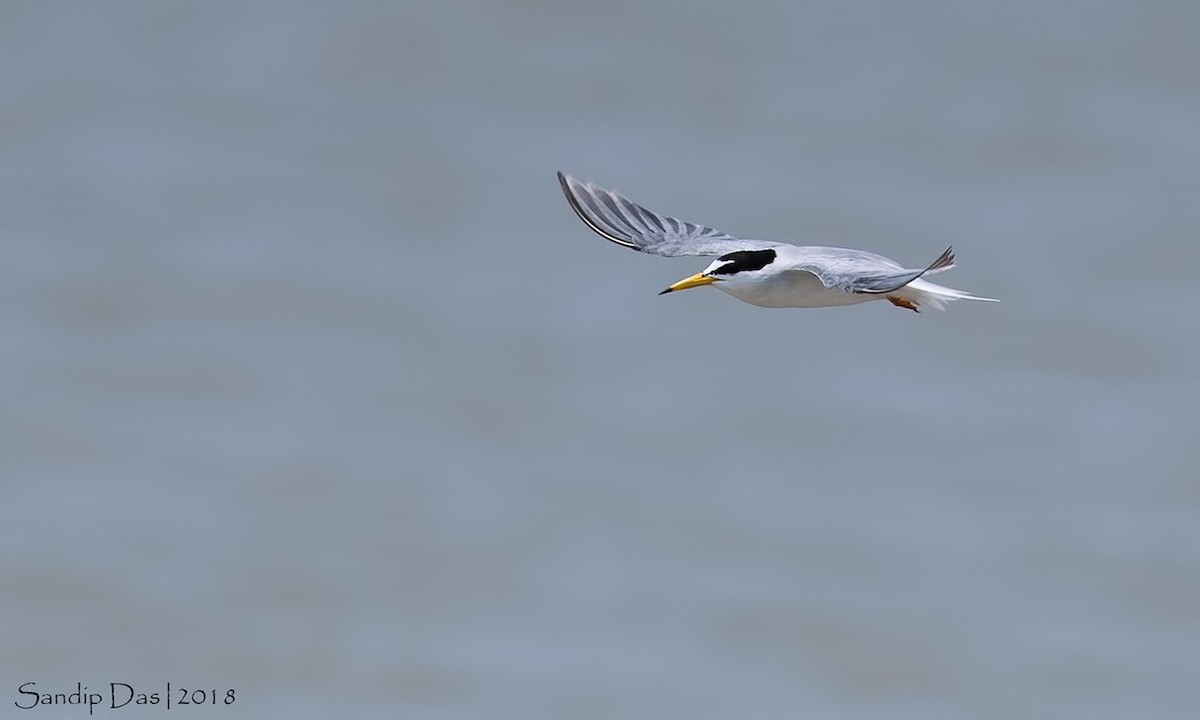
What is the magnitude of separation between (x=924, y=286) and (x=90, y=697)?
11.6 meters

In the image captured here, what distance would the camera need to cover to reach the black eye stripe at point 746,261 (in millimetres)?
7777

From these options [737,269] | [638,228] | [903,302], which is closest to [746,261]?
[737,269]

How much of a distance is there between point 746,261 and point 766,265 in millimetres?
146

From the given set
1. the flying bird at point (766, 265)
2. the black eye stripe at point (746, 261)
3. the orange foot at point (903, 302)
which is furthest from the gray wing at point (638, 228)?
the orange foot at point (903, 302)

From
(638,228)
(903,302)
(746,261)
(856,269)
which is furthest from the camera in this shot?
(638,228)

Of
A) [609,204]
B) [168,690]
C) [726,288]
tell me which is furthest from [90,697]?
[726,288]

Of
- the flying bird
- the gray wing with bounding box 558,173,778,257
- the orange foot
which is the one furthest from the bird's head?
the orange foot

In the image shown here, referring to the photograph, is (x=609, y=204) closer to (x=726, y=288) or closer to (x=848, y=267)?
(x=726, y=288)

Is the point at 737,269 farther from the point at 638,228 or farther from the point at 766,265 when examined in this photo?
the point at 638,228

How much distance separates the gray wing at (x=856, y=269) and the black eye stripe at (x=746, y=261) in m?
0.12

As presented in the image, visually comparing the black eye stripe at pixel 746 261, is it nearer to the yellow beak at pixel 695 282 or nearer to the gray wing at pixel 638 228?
the yellow beak at pixel 695 282

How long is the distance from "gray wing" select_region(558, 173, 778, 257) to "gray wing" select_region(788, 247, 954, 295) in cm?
66

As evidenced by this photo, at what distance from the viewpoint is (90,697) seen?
17469mm

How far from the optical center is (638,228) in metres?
8.87
